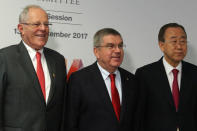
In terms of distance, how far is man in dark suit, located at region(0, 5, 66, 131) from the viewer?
257 centimetres

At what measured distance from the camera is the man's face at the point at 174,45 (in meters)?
3.21

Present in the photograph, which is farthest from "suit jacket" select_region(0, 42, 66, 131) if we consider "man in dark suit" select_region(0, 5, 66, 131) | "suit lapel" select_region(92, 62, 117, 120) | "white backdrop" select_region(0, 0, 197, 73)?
"white backdrop" select_region(0, 0, 197, 73)

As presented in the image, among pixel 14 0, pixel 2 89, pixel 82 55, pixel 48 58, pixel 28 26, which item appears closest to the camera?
pixel 2 89

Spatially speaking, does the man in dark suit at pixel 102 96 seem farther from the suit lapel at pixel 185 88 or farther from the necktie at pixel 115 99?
the suit lapel at pixel 185 88

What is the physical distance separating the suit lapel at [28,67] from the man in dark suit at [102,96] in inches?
14.9

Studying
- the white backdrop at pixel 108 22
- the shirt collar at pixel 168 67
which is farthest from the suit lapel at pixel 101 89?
the shirt collar at pixel 168 67

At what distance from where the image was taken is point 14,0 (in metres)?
3.15

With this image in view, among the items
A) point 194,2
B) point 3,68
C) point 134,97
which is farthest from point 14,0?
point 194,2

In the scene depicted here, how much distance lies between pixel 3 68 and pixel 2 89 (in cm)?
17

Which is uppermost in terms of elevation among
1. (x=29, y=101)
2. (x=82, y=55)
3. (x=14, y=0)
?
(x=14, y=0)

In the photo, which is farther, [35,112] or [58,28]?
[58,28]

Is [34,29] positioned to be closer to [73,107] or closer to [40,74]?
[40,74]

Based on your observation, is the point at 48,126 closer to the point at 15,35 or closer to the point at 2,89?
the point at 2,89

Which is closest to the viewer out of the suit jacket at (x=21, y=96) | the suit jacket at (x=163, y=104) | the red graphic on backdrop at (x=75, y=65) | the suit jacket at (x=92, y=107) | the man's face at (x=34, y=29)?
the suit jacket at (x=21, y=96)
